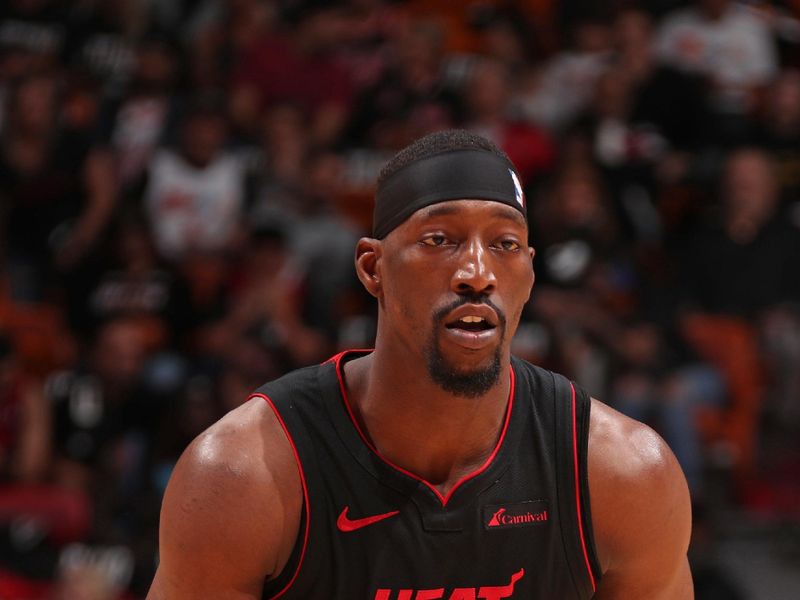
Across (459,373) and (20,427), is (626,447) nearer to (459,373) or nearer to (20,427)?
(459,373)

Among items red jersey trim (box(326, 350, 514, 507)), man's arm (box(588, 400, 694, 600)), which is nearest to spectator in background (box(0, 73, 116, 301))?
red jersey trim (box(326, 350, 514, 507))

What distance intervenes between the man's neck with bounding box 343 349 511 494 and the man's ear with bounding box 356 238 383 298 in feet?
0.50

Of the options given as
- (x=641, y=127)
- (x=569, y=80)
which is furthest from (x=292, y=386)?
(x=569, y=80)

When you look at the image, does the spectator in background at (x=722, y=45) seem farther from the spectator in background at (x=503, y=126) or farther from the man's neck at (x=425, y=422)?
the man's neck at (x=425, y=422)

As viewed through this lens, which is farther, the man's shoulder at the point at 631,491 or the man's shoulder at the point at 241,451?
the man's shoulder at the point at 631,491

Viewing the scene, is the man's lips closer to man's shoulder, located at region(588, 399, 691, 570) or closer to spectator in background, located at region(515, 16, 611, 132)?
man's shoulder, located at region(588, 399, 691, 570)

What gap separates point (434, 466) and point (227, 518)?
487 mm

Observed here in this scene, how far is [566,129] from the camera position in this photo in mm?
8812

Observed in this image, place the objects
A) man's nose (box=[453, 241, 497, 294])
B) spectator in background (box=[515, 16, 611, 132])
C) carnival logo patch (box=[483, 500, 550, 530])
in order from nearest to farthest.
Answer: man's nose (box=[453, 241, 497, 294]) → carnival logo patch (box=[483, 500, 550, 530]) → spectator in background (box=[515, 16, 611, 132])

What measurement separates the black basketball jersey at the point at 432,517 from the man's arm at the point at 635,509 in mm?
34

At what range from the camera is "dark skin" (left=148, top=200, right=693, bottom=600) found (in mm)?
2723

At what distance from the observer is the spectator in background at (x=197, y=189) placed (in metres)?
8.48

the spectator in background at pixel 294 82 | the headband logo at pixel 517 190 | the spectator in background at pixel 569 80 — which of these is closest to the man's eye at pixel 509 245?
the headband logo at pixel 517 190

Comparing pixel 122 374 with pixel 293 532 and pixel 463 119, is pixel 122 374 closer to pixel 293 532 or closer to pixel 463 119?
pixel 463 119
